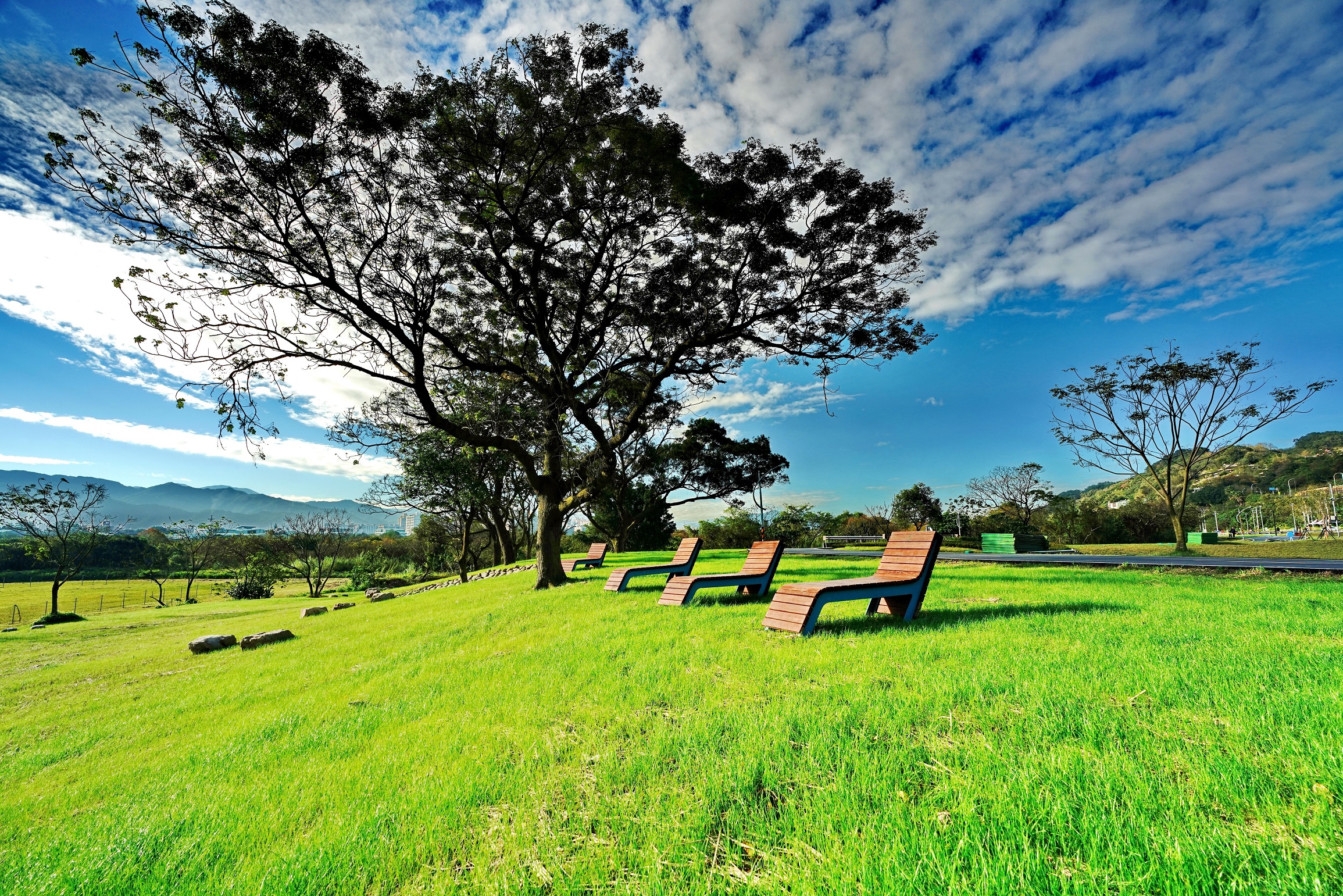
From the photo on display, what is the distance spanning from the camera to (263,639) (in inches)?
508

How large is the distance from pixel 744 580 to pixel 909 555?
3058 mm

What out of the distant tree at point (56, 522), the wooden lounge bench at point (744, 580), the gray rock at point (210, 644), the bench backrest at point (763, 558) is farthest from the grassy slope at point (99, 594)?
the bench backrest at point (763, 558)

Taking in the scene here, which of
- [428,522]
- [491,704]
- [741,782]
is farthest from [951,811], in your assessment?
[428,522]

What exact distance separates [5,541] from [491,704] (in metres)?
68.3

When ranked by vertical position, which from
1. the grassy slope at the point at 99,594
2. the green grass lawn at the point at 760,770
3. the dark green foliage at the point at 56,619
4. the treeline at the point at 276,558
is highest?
the green grass lawn at the point at 760,770

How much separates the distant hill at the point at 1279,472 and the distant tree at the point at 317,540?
211ft

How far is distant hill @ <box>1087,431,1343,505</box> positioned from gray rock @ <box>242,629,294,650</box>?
53980 millimetres

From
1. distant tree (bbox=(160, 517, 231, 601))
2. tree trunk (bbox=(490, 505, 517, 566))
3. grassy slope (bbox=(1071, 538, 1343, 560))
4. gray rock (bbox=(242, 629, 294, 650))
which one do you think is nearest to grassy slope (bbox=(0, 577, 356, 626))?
distant tree (bbox=(160, 517, 231, 601))

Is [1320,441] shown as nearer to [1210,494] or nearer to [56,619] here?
[1210,494]

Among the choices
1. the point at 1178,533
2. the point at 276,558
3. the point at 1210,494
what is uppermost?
the point at 1210,494

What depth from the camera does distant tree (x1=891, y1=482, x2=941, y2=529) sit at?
122 feet

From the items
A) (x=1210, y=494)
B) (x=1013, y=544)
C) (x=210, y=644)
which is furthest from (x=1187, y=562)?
(x=1210, y=494)

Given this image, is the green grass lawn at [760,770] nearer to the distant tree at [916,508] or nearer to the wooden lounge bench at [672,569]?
the wooden lounge bench at [672,569]

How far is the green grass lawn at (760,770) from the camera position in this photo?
7.04 feet
